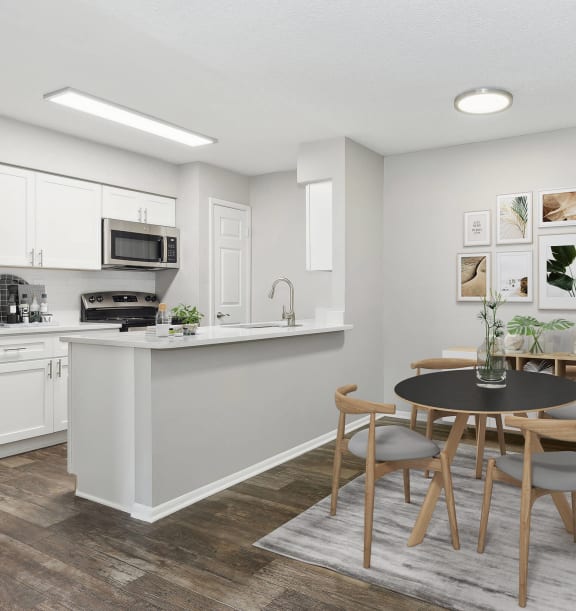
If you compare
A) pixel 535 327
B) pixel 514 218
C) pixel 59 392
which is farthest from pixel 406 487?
pixel 59 392

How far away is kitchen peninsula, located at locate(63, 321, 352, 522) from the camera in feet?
9.37

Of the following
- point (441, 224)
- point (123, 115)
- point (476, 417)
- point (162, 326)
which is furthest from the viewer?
point (441, 224)

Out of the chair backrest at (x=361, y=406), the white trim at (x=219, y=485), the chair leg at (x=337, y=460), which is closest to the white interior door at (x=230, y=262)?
the white trim at (x=219, y=485)

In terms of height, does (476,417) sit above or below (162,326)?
below

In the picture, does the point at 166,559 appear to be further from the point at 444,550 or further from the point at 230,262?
the point at 230,262

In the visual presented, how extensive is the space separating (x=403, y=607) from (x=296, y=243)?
428 centimetres

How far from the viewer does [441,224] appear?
495cm

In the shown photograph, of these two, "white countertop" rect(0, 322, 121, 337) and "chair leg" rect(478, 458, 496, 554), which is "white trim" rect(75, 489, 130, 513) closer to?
"white countertop" rect(0, 322, 121, 337)

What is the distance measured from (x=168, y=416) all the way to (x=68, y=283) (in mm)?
2610

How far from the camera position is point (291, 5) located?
2.53 metres

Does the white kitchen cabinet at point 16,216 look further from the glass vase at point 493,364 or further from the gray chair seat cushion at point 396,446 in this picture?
the glass vase at point 493,364

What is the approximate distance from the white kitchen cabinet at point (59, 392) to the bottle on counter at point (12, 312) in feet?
1.88

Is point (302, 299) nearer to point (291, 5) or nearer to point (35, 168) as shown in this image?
point (35, 168)

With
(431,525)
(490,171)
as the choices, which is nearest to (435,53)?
(490,171)
